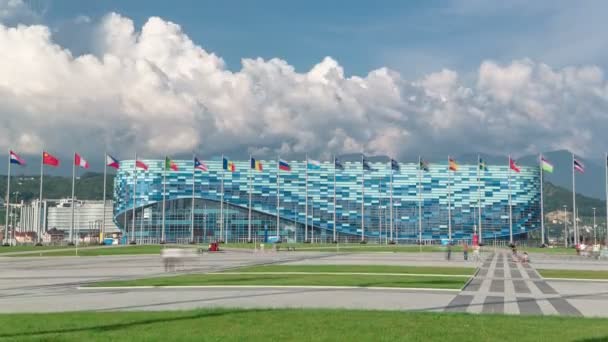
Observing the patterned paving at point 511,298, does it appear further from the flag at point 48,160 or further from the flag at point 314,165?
the flag at point 314,165

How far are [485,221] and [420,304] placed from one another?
148347mm

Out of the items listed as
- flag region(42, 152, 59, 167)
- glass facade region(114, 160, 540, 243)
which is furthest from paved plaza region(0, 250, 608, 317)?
glass facade region(114, 160, 540, 243)

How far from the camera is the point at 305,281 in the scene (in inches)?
1190

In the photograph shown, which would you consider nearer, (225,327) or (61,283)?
(225,327)

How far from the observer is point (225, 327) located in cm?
1481

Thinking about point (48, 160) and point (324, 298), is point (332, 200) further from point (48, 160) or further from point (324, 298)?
point (324, 298)

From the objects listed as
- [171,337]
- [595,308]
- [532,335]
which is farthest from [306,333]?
[595,308]

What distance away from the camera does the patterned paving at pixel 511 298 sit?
20.1 m

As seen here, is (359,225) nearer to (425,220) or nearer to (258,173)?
(425,220)

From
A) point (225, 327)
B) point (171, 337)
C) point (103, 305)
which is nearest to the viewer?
point (171, 337)

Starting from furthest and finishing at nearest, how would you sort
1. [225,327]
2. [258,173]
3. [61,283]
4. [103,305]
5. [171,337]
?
1. [258,173]
2. [61,283]
3. [103,305]
4. [225,327]
5. [171,337]

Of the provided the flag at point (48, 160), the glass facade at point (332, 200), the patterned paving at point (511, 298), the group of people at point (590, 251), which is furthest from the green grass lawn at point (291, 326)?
the glass facade at point (332, 200)

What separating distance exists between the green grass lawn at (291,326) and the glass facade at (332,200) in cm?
14155

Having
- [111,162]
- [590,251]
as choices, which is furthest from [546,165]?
[111,162]
